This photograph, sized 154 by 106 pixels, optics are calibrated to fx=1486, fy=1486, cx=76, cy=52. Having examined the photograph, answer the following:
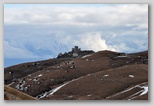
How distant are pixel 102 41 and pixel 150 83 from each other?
115cm

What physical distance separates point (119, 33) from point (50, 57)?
132 centimetres

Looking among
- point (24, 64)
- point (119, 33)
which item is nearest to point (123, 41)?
point (119, 33)

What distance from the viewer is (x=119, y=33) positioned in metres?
26.9

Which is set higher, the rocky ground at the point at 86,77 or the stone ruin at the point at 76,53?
the stone ruin at the point at 76,53

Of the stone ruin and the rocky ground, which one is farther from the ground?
the stone ruin

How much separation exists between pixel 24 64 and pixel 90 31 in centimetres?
134

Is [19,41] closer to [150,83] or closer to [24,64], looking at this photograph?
[24,64]

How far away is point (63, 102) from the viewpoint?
26.9m

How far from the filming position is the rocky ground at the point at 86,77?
88.1 feet

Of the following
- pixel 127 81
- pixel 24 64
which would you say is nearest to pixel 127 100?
pixel 127 81

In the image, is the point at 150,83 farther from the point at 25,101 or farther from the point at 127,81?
the point at 25,101

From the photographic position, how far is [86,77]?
26938mm

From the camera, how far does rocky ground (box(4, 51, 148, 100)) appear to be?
26859 mm

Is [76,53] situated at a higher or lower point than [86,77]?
higher
